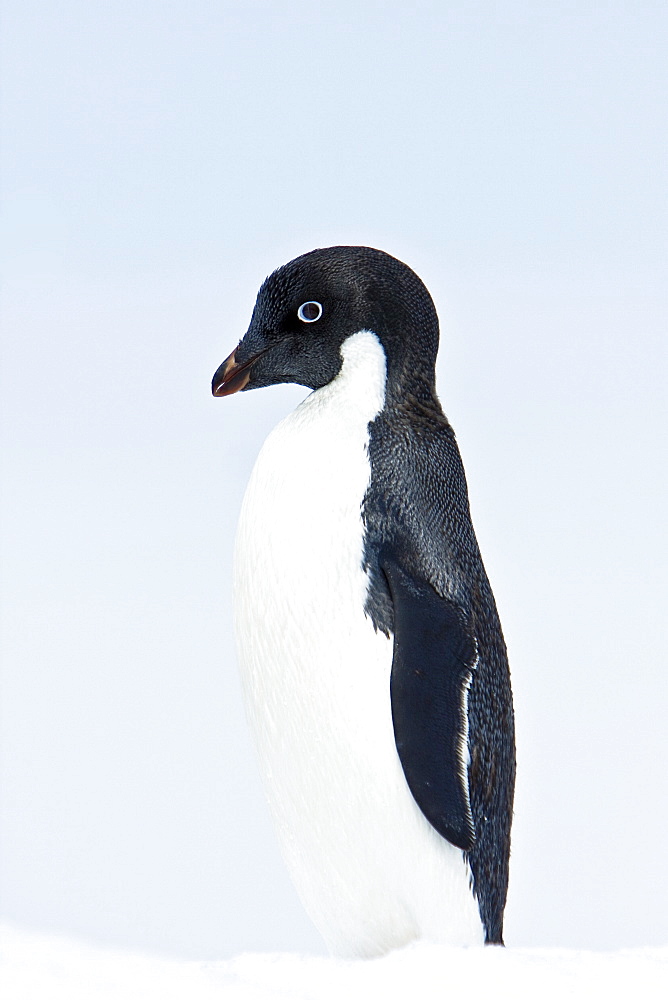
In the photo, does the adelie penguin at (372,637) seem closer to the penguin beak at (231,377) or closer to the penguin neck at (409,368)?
the penguin neck at (409,368)

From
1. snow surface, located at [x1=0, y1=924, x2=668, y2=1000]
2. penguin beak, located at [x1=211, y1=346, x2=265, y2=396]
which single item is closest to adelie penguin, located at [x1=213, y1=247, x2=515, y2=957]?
penguin beak, located at [x1=211, y1=346, x2=265, y2=396]

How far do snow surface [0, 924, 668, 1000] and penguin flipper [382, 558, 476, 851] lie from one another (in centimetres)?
22

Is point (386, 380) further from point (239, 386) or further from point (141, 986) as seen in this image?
point (141, 986)

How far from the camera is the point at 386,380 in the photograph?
6.36 ft

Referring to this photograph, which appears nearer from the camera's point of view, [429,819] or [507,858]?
[429,819]

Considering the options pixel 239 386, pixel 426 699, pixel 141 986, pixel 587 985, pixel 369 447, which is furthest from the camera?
pixel 239 386

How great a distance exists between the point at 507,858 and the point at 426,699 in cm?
38

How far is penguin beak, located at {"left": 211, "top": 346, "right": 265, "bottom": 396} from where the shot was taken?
6.72 feet

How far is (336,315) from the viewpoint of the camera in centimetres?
193

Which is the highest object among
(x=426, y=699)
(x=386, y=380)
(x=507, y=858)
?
(x=386, y=380)

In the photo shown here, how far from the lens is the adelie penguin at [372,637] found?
5.82 feet

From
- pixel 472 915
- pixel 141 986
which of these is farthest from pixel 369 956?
pixel 141 986

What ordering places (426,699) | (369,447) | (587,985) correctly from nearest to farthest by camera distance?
(587,985) → (426,699) → (369,447)

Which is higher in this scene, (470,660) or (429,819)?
(470,660)
